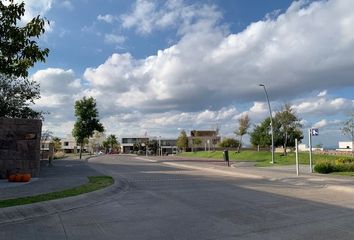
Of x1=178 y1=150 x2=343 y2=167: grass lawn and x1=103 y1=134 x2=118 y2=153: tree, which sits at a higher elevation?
x1=103 y1=134 x2=118 y2=153: tree

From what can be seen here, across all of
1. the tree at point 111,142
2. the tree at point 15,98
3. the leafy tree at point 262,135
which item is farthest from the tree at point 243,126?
the tree at point 111,142

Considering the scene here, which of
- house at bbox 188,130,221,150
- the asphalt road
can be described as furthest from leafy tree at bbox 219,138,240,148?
the asphalt road

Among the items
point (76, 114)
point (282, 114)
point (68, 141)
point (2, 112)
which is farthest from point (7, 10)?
point (68, 141)

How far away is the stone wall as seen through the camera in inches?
857

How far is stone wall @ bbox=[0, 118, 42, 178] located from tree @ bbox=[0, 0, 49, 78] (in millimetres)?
12423

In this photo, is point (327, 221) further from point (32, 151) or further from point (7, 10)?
point (32, 151)

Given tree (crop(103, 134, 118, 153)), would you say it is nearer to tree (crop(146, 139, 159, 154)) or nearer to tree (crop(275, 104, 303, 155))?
tree (crop(146, 139, 159, 154))

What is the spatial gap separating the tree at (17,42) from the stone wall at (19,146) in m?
12.4

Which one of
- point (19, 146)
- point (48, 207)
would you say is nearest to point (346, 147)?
point (19, 146)

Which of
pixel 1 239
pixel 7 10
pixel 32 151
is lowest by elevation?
pixel 1 239

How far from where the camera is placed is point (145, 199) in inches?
583

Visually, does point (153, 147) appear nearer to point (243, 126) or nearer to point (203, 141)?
point (203, 141)

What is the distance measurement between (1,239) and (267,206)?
742 centimetres

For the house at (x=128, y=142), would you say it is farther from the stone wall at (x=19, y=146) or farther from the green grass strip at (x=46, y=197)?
the green grass strip at (x=46, y=197)
